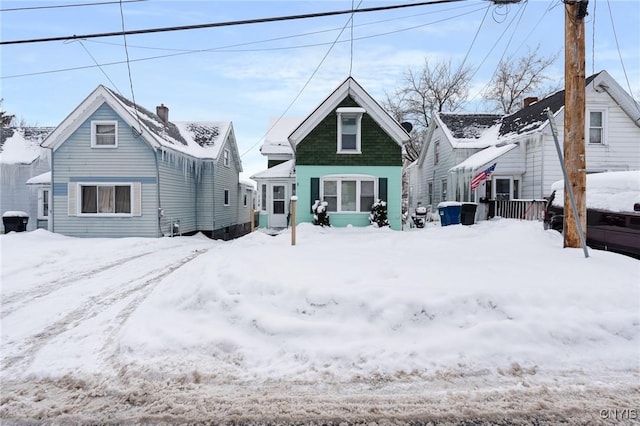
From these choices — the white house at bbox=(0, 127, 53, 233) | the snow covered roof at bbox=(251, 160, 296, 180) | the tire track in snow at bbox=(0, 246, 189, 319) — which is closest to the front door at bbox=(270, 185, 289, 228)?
the snow covered roof at bbox=(251, 160, 296, 180)

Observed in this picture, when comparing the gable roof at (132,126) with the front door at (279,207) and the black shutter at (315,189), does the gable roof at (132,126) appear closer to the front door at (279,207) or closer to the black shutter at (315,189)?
the front door at (279,207)

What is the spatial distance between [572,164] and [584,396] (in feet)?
16.7

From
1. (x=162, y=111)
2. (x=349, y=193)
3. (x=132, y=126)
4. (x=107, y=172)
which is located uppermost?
(x=162, y=111)

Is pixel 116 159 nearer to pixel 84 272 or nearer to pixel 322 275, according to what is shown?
pixel 84 272

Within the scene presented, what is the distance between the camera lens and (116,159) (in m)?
14.8

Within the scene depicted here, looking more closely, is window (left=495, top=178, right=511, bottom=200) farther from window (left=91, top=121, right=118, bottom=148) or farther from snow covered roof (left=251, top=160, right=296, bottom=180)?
window (left=91, top=121, right=118, bottom=148)

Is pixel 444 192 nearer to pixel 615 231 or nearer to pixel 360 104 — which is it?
pixel 360 104

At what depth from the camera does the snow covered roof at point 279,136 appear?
20281 millimetres

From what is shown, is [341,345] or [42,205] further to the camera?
[42,205]

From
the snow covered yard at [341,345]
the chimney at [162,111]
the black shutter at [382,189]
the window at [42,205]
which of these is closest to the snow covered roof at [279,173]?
the black shutter at [382,189]

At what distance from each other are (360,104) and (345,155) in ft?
7.38

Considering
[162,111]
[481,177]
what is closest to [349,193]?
[481,177]

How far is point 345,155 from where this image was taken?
49.6ft

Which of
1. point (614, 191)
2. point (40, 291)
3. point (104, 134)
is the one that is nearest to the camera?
point (40, 291)
